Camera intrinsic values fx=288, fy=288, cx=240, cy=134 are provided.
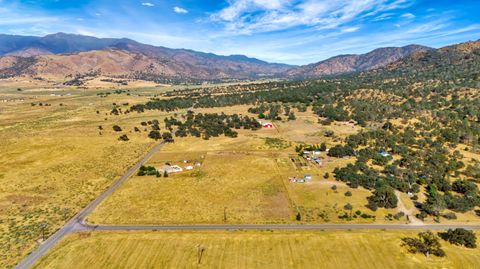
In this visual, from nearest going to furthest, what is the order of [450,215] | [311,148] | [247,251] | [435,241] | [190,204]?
[247,251], [435,241], [450,215], [190,204], [311,148]

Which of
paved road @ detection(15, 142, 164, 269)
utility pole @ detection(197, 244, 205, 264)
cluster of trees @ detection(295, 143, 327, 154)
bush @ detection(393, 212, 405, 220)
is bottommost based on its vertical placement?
paved road @ detection(15, 142, 164, 269)

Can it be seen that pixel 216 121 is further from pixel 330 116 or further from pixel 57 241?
pixel 57 241

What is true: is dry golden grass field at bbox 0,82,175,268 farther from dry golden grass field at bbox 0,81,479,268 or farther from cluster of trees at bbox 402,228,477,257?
cluster of trees at bbox 402,228,477,257

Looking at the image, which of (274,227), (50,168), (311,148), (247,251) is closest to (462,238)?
(274,227)

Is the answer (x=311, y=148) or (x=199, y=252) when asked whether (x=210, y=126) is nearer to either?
(x=311, y=148)

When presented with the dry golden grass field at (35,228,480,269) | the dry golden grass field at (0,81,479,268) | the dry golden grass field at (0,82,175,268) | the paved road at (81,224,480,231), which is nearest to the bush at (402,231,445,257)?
the dry golden grass field at (35,228,480,269)
